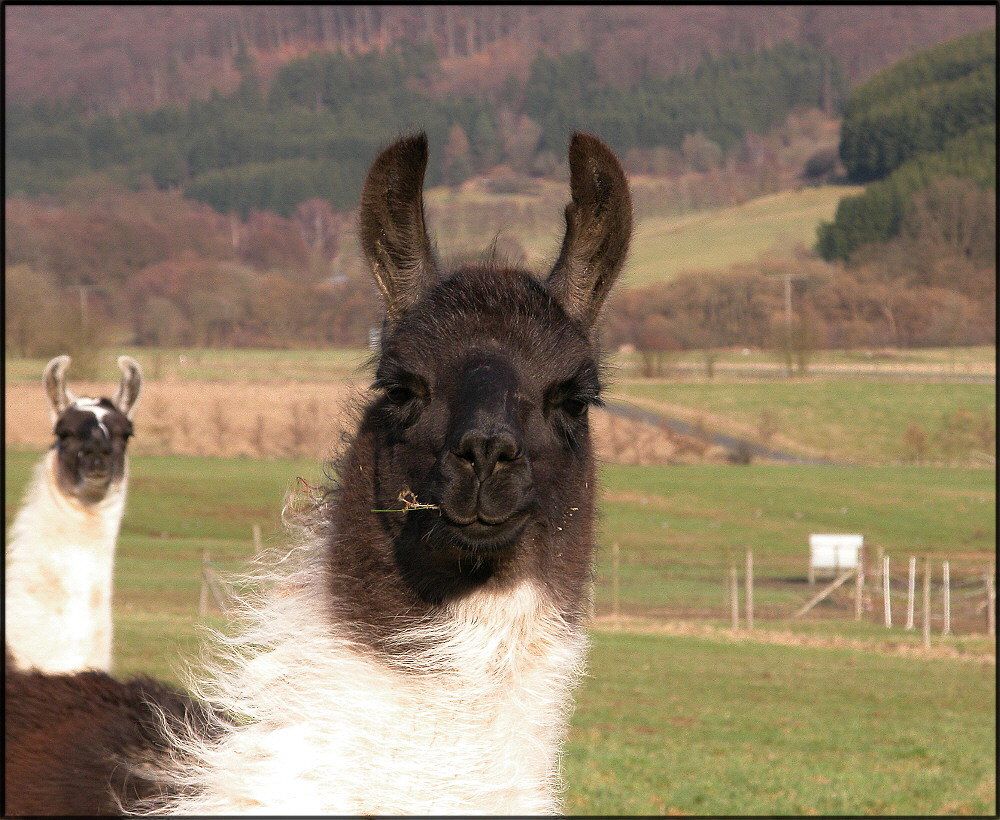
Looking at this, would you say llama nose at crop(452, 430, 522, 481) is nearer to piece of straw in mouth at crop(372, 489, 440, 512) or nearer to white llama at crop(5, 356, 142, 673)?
piece of straw in mouth at crop(372, 489, 440, 512)

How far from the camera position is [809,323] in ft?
300

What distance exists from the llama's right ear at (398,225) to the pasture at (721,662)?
34.2 inches

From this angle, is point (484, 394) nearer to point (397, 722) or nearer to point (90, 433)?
point (397, 722)

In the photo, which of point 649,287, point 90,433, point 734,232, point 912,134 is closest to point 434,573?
point 90,433

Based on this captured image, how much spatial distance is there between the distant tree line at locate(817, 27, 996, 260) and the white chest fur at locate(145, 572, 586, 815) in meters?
136

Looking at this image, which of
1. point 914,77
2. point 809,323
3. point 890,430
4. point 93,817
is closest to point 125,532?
point 93,817

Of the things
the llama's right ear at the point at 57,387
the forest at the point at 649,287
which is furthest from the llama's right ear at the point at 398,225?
the forest at the point at 649,287

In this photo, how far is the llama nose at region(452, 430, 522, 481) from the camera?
270 cm

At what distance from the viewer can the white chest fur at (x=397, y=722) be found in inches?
110

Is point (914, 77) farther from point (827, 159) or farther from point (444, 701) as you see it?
point (444, 701)

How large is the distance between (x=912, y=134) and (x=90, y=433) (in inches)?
6704

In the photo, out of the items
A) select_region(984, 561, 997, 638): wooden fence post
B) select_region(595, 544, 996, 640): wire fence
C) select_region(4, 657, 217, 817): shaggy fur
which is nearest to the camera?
select_region(4, 657, 217, 817): shaggy fur

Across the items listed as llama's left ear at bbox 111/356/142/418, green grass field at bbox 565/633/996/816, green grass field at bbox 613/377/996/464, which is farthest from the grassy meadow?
llama's left ear at bbox 111/356/142/418

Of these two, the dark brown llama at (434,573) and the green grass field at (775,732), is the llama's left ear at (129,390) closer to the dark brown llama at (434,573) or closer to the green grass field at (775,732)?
the green grass field at (775,732)
